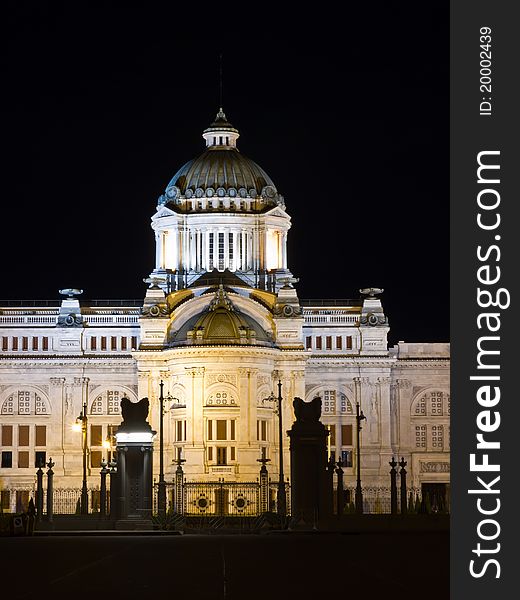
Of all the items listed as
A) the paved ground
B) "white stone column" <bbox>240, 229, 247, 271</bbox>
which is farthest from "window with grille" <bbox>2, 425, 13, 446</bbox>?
the paved ground

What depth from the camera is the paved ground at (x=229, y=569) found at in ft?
105

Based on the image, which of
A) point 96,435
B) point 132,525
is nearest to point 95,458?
point 96,435

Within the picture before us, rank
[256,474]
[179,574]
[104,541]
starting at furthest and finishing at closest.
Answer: [256,474] < [104,541] < [179,574]

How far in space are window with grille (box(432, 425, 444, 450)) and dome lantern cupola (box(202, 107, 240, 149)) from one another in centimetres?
3010

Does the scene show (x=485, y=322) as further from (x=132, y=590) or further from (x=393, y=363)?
(x=393, y=363)

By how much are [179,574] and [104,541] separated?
20.6 m

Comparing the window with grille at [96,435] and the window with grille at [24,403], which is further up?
the window with grille at [24,403]

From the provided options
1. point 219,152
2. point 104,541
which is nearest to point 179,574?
point 104,541

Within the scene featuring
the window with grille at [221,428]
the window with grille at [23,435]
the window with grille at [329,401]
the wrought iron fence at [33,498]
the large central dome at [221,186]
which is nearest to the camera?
the wrought iron fence at [33,498]

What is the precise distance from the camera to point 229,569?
3831cm

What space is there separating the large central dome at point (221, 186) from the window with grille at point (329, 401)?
1642 cm

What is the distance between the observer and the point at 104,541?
57.0m

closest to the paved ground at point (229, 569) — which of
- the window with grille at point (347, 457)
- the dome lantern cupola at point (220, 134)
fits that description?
the window with grille at point (347, 457)

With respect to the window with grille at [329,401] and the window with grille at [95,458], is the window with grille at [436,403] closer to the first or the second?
the window with grille at [329,401]
